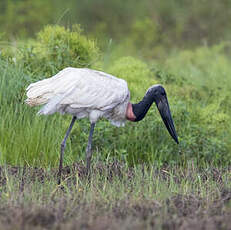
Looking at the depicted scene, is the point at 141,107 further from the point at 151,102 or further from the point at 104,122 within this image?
the point at 104,122

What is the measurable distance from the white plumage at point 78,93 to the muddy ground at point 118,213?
838 millimetres

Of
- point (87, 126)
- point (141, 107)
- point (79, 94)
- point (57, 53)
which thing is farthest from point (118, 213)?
point (57, 53)

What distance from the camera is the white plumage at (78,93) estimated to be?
5.06 m

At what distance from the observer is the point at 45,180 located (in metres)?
4.88

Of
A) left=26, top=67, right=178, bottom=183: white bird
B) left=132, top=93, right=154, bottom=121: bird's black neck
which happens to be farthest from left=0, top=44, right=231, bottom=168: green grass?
left=26, top=67, right=178, bottom=183: white bird

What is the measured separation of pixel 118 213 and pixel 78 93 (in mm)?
1549

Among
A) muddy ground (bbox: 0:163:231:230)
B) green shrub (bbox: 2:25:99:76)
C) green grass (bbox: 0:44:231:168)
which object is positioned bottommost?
muddy ground (bbox: 0:163:231:230)

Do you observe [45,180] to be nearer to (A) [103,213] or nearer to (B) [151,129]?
(A) [103,213]

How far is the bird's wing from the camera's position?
5059 mm

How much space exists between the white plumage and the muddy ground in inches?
33.0

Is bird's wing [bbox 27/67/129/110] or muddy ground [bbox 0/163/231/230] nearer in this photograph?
muddy ground [bbox 0/163/231/230]

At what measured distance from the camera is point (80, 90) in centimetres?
512

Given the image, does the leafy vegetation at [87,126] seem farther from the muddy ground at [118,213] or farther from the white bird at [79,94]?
the muddy ground at [118,213]

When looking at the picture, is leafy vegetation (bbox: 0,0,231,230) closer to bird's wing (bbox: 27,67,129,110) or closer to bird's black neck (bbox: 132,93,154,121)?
bird's black neck (bbox: 132,93,154,121)
